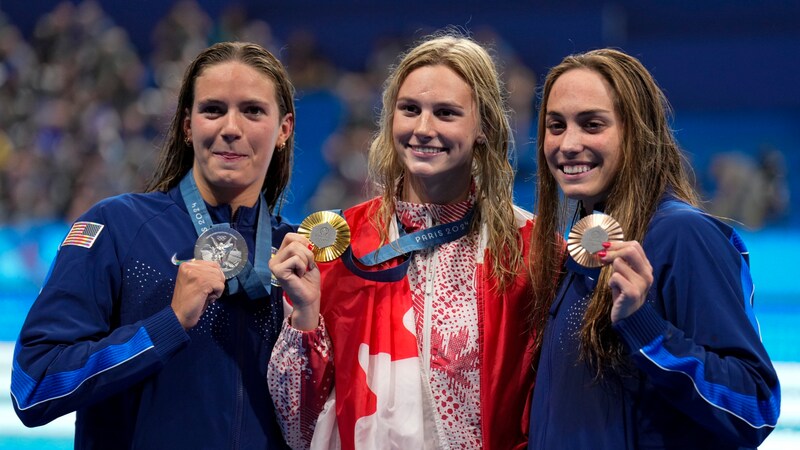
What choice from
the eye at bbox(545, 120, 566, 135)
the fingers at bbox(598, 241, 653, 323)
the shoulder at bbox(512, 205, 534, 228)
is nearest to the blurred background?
the shoulder at bbox(512, 205, 534, 228)

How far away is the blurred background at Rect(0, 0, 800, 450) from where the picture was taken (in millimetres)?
9945

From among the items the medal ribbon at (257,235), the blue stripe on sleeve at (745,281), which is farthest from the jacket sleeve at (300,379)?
the blue stripe on sleeve at (745,281)

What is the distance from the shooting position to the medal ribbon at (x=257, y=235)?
2535 millimetres

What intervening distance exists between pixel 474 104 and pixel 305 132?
26.7 ft

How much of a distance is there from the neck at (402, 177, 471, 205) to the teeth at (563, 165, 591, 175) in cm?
45

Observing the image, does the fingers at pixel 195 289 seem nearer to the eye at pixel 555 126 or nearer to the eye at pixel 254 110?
the eye at pixel 254 110

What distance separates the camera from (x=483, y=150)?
115 inches

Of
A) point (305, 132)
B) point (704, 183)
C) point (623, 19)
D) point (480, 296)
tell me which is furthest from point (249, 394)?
point (623, 19)

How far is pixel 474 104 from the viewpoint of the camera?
2.82 m

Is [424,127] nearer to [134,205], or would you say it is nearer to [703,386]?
[134,205]

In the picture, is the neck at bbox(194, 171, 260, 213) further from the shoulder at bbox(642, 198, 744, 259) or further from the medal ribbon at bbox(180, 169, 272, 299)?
the shoulder at bbox(642, 198, 744, 259)

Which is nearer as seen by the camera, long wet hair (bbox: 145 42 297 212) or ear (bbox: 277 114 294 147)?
long wet hair (bbox: 145 42 297 212)

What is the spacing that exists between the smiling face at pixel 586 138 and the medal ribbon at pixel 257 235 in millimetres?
833

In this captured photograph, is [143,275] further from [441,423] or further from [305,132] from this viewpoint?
[305,132]
